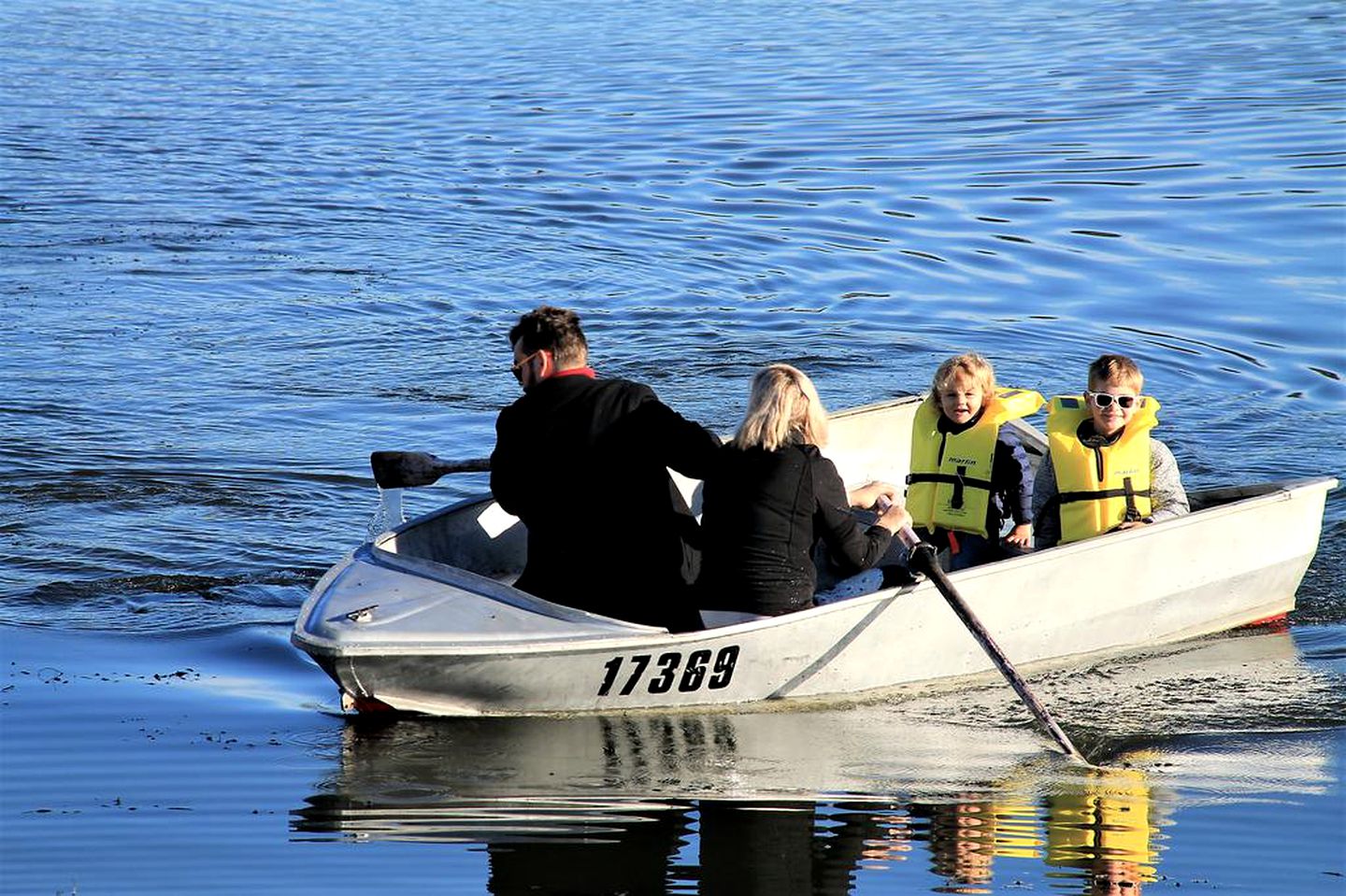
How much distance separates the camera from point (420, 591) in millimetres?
6215

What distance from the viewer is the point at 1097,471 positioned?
7137 millimetres

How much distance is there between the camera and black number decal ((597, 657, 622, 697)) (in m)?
6.09

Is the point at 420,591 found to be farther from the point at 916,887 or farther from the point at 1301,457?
the point at 1301,457

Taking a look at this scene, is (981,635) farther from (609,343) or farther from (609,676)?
(609,343)

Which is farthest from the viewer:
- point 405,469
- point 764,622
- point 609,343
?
point 609,343

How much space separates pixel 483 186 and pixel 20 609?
10110 millimetres

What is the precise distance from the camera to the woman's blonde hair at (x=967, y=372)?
274 inches

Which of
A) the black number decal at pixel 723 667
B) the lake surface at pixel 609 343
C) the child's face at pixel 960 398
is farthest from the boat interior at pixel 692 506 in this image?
the black number decal at pixel 723 667

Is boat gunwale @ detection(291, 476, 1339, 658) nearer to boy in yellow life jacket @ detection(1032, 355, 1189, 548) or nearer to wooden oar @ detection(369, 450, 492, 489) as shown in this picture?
wooden oar @ detection(369, 450, 492, 489)

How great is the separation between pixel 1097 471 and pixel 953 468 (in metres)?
0.56

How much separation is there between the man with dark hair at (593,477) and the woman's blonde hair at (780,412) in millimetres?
148

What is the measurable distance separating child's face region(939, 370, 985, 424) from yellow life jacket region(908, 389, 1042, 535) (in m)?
0.07

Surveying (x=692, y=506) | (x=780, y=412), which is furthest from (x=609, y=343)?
(x=780, y=412)

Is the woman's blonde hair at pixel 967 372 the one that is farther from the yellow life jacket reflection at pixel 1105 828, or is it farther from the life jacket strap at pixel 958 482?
the yellow life jacket reflection at pixel 1105 828
